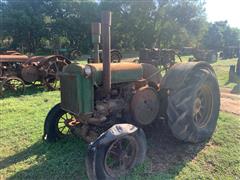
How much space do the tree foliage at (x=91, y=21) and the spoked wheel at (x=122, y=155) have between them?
25.8m

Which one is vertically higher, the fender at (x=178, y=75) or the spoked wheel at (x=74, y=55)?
the fender at (x=178, y=75)

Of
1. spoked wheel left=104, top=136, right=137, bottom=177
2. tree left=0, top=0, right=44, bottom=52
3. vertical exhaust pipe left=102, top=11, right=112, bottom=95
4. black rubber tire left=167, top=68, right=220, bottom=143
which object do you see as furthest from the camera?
tree left=0, top=0, right=44, bottom=52

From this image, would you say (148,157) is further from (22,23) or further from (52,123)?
(22,23)

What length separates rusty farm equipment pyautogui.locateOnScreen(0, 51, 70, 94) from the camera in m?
8.20

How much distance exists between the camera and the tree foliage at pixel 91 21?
27.6 metres

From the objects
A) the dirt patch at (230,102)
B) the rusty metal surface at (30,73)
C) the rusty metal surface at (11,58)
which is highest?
the rusty metal surface at (11,58)

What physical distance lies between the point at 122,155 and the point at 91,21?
2778 centimetres

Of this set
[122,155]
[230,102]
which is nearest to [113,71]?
[122,155]

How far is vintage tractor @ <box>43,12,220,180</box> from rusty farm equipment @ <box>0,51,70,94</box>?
4430 mm

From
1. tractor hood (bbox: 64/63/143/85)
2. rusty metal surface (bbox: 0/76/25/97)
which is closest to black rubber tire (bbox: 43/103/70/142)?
tractor hood (bbox: 64/63/143/85)

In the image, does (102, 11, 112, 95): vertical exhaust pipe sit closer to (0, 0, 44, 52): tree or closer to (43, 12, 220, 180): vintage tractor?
(43, 12, 220, 180): vintage tractor

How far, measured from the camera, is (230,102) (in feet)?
23.0

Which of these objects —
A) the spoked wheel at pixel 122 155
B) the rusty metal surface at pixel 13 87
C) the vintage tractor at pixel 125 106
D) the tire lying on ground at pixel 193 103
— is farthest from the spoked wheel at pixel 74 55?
the spoked wheel at pixel 122 155

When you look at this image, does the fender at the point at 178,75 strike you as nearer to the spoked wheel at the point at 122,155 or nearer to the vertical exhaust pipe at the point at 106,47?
the vertical exhaust pipe at the point at 106,47
